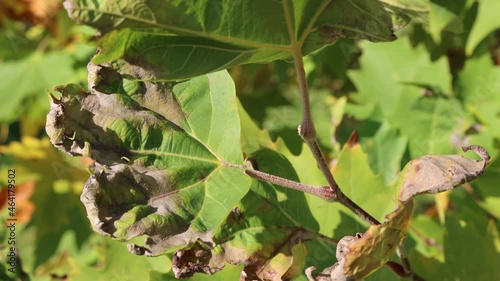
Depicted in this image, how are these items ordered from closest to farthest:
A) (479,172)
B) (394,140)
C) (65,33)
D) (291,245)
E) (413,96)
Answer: (479,172)
(291,245)
(394,140)
(413,96)
(65,33)

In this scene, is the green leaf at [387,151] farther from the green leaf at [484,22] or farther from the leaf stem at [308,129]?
the leaf stem at [308,129]

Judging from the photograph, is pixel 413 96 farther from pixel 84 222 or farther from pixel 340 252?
pixel 84 222

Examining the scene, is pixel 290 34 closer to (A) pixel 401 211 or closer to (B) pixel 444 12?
(A) pixel 401 211

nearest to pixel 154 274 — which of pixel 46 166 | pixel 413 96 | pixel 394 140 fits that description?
pixel 394 140

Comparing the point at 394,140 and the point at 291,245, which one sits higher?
the point at 291,245

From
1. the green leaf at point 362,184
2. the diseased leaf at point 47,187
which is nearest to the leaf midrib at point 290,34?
the green leaf at point 362,184

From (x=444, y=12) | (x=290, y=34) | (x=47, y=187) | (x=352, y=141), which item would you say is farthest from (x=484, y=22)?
(x=47, y=187)

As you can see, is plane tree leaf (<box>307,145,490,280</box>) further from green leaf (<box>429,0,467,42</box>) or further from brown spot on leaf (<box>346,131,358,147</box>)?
green leaf (<box>429,0,467,42</box>)
